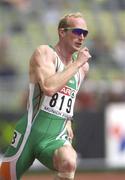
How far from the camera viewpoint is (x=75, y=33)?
747 cm

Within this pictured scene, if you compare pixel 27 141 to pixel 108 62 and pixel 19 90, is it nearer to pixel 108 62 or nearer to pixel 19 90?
pixel 19 90

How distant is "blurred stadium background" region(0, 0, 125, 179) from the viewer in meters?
15.0

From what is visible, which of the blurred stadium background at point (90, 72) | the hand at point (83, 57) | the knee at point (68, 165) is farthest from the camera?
the blurred stadium background at point (90, 72)

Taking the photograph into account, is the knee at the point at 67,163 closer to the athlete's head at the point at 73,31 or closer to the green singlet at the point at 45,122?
the green singlet at the point at 45,122

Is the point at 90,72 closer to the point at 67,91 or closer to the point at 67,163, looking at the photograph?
the point at 67,91

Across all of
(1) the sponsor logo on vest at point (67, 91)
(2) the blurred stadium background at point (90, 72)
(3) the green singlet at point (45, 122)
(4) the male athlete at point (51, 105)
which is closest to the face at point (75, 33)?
(4) the male athlete at point (51, 105)

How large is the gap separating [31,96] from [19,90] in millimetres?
7382

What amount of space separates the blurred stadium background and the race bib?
23.8ft

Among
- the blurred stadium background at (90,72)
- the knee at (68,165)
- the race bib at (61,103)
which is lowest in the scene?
the blurred stadium background at (90,72)

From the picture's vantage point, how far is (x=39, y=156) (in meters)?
7.54

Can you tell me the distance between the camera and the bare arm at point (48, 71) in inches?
279

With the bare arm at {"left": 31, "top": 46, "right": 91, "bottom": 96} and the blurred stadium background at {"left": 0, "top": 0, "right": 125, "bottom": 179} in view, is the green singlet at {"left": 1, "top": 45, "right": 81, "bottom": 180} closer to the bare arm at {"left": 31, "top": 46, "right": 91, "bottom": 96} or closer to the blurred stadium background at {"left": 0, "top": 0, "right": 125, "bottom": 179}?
the bare arm at {"left": 31, "top": 46, "right": 91, "bottom": 96}

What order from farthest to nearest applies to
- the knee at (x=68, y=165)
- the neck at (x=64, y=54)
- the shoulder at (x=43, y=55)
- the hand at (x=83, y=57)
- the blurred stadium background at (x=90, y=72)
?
the blurred stadium background at (x=90, y=72), the neck at (x=64, y=54), the shoulder at (x=43, y=55), the hand at (x=83, y=57), the knee at (x=68, y=165)

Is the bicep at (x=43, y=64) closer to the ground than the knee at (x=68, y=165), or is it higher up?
higher up
